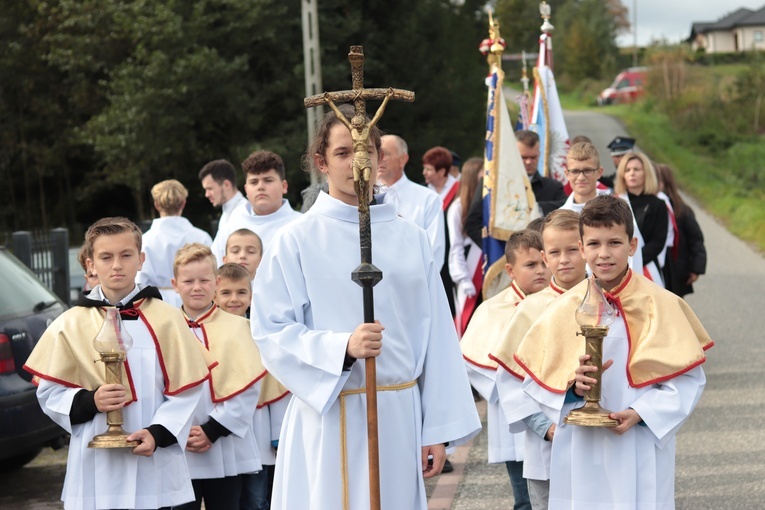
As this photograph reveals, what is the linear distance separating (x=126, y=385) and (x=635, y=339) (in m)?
1.88

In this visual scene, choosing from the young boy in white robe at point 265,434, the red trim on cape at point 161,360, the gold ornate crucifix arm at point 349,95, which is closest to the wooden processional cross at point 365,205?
the gold ornate crucifix arm at point 349,95

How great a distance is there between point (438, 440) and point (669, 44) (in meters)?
55.7

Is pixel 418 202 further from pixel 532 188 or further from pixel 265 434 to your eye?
pixel 265 434

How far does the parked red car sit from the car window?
52774 millimetres

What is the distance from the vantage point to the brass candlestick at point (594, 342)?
413cm

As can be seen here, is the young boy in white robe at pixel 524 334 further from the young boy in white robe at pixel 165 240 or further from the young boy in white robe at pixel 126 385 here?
the young boy in white robe at pixel 165 240

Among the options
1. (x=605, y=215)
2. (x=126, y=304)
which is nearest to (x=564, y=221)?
(x=605, y=215)

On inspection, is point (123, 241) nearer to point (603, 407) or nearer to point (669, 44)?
point (603, 407)

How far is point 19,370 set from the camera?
7.50 metres

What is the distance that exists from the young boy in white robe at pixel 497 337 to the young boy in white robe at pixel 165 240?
3.44 metres

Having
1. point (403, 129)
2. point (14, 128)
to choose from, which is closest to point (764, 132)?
point (403, 129)

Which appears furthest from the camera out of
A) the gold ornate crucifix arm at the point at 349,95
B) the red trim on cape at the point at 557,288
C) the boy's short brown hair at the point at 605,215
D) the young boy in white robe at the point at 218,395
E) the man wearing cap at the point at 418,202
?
the man wearing cap at the point at 418,202

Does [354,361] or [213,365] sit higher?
[354,361]

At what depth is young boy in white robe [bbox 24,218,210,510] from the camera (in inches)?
179
